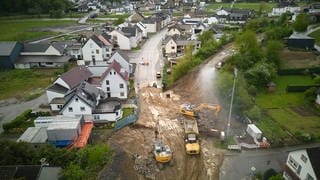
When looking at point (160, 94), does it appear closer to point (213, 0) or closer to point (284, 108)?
point (284, 108)

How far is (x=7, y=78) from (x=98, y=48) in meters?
14.0

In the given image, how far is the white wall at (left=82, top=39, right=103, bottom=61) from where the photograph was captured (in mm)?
46766

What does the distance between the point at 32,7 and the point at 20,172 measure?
7842 cm

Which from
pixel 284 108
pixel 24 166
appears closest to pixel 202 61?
pixel 284 108

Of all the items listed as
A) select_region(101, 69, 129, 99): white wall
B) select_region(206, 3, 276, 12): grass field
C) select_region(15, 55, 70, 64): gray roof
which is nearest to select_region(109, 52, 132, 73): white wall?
select_region(101, 69, 129, 99): white wall

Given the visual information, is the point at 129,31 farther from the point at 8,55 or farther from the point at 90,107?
the point at 90,107

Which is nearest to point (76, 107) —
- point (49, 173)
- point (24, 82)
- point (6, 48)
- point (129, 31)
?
point (49, 173)

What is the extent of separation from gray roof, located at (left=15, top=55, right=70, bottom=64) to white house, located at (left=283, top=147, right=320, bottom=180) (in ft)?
117

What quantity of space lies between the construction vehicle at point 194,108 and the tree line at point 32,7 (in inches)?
2596

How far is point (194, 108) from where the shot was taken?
30.6 metres

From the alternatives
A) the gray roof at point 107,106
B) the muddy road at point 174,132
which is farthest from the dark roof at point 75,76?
the muddy road at point 174,132

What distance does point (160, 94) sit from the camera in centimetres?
3475

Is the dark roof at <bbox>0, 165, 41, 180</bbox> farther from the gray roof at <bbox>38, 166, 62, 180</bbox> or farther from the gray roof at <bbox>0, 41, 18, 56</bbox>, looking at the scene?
the gray roof at <bbox>0, 41, 18, 56</bbox>

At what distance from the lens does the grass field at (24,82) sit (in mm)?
36344
